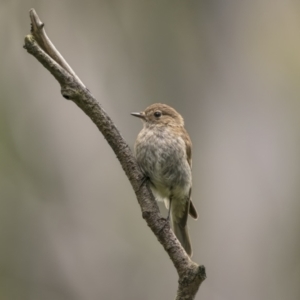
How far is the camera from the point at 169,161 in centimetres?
371

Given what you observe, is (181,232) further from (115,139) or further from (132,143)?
(115,139)

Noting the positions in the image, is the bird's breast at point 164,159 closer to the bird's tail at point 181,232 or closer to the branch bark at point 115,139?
the bird's tail at point 181,232

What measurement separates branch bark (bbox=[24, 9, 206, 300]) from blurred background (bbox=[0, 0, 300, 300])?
2725 mm

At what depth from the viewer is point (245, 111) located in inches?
217

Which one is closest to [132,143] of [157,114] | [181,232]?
[157,114]

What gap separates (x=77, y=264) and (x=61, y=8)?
2800 mm

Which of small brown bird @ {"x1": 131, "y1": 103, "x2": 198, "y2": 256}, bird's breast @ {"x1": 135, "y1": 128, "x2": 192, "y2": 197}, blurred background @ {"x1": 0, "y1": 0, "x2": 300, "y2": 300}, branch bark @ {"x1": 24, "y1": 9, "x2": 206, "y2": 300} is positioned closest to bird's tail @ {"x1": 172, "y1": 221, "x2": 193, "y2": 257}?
small brown bird @ {"x1": 131, "y1": 103, "x2": 198, "y2": 256}

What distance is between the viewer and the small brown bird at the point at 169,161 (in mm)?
3658

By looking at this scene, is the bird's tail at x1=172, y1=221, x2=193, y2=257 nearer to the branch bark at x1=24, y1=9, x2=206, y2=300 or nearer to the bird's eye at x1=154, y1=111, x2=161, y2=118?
the bird's eye at x1=154, y1=111, x2=161, y2=118

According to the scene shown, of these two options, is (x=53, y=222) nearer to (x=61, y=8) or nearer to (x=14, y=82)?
(x=14, y=82)

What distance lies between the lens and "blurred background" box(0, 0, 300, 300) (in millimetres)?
4984

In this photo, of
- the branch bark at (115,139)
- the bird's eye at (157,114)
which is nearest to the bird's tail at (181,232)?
the bird's eye at (157,114)

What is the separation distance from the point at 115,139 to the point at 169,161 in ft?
4.54

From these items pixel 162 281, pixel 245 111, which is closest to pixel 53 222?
pixel 162 281
